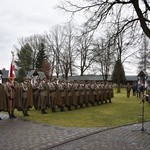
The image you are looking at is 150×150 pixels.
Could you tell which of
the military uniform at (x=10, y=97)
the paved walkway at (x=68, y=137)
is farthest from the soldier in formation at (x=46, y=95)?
the paved walkway at (x=68, y=137)

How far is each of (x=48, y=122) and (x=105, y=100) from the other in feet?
→ 46.6

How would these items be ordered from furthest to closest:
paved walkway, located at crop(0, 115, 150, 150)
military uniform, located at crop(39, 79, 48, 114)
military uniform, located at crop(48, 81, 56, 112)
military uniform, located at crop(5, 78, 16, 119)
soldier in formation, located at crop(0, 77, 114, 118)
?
military uniform, located at crop(48, 81, 56, 112) → military uniform, located at crop(39, 79, 48, 114) → soldier in formation, located at crop(0, 77, 114, 118) → military uniform, located at crop(5, 78, 16, 119) → paved walkway, located at crop(0, 115, 150, 150)

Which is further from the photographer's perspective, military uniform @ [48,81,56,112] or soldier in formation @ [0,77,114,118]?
military uniform @ [48,81,56,112]

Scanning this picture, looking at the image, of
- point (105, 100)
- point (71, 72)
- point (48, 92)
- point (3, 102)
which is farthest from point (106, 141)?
point (71, 72)

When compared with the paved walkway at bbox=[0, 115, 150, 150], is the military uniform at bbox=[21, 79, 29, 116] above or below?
above

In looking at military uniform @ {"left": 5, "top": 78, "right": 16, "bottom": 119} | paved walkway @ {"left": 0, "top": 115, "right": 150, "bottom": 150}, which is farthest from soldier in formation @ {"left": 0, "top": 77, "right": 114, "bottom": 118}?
paved walkway @ {"left": 0, "top": 115, "right": 150, "bottom": 150}

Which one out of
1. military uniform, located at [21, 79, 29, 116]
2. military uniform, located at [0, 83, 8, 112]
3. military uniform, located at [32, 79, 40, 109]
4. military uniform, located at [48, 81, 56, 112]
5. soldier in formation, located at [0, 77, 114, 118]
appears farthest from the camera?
military uniform, located at [48, 81, 56, 112]

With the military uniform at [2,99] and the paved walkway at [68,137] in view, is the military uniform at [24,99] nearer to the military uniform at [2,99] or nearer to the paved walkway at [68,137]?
the military uniform at [2,99]

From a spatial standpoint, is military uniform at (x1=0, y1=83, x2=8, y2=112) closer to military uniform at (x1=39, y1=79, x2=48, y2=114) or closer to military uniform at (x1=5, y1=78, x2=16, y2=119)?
military uniform at (x1=5, y1=78, x2=16, y2=119)

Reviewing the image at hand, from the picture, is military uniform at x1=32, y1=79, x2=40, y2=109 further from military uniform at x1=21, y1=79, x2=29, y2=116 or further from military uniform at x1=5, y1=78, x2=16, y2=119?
military uniform at x1=5, y1=78, x2=16, y2=119

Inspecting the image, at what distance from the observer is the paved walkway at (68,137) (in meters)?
10.1

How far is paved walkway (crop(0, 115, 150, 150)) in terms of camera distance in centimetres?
1013

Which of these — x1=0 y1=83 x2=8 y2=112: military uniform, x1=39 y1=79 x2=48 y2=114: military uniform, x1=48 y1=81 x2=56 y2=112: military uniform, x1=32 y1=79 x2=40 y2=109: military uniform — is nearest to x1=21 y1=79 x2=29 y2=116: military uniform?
x1=0 y1=83 x2=8 y2=112: military uniform

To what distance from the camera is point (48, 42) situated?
75.2 metres
